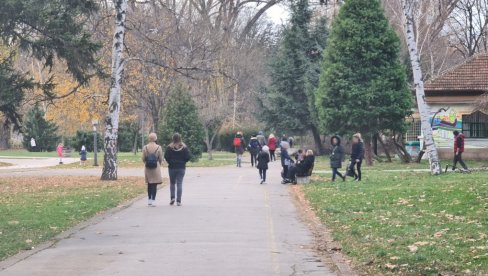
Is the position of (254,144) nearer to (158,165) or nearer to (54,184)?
(54,184)

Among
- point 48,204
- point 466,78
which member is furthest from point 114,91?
point 466,78

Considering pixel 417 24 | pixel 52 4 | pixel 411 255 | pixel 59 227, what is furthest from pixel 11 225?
pixel 417 24

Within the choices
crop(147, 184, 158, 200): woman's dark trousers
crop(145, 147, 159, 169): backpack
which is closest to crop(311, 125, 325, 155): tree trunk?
crop(147, 184, 158, 200): woman's dark trousers

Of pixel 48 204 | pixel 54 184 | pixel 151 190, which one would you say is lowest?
pixel 48 204

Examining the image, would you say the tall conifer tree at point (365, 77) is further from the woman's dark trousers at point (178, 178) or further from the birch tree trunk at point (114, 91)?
the woman's dark trousers at point (178, 178)

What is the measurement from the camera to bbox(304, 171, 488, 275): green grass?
9.70 metres

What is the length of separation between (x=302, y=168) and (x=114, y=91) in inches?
289

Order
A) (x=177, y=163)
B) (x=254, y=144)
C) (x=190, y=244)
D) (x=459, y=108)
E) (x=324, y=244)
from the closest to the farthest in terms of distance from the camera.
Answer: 1. (x=190, y=244)
2. (x=324, y=244)
3. (x=177, y=163)
4. (x=254, y=144)
5. (x=459, y=108)

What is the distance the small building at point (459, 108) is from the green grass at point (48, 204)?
1861cm

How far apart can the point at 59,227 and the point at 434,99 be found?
97.5ft

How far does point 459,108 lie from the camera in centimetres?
4072

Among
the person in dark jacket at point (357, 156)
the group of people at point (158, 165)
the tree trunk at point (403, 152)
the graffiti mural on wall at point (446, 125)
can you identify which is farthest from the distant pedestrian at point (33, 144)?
the group of people at point (158, 165)

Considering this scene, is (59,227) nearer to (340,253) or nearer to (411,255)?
(340,253)

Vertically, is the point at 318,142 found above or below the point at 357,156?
above
